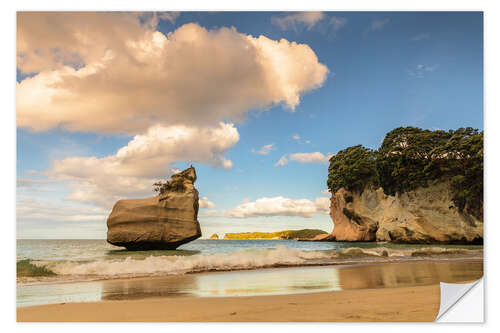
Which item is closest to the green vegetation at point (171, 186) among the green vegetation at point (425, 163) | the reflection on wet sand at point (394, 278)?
the reflection on wet sand at point (394, 278)

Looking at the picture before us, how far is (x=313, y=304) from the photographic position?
358 cm

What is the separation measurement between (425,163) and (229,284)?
19690 millimetres

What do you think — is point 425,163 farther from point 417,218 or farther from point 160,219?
point 160,219

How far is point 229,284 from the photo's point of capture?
16.8ft

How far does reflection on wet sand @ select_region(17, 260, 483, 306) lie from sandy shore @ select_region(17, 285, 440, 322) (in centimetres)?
53

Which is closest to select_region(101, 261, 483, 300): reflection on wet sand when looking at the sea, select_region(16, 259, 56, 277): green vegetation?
the sea

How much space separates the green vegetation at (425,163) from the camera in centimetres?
1529

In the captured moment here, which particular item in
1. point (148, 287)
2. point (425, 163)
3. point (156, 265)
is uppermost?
point (425, 163)

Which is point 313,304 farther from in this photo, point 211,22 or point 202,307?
point 211,22

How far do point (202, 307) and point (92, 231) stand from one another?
Result: 13.3ft

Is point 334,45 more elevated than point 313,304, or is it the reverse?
point 334,45
